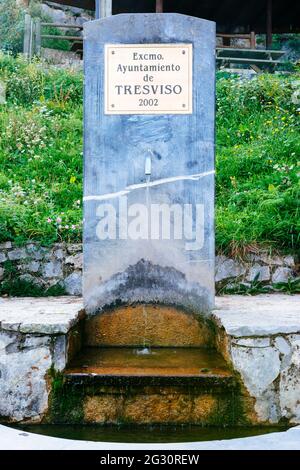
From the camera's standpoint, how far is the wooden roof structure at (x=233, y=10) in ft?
42.2

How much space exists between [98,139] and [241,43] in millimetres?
14416

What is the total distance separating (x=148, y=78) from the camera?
3.96 meters

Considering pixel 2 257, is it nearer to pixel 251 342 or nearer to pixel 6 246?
pixel 6 246

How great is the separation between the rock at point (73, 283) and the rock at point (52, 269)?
11 centimetres

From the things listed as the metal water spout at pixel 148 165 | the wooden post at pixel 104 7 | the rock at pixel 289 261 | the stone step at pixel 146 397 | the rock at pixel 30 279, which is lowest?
the stone step at pixel 146 397

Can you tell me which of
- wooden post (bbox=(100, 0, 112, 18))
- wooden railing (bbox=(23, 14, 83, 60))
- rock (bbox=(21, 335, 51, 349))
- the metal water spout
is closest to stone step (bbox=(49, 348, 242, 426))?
rock (bbox=(21, 335, 51, 349))

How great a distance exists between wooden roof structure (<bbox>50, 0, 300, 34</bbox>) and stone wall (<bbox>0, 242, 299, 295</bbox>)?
8915mm

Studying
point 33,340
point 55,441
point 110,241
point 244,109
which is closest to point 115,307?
point 110,241

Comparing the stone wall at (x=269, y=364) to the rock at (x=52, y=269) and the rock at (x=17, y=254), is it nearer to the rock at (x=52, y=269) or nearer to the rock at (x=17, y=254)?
the rock at (x=52, y=269)

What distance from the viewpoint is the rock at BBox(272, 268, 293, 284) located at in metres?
5.38

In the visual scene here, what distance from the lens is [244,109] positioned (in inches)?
341

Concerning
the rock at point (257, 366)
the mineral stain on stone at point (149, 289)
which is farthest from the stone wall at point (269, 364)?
the mineral stain on stone at point (149, 289)

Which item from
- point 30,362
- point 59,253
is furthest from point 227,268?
point 30,362

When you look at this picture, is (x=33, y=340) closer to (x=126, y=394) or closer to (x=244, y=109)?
(x=126, y=394)
